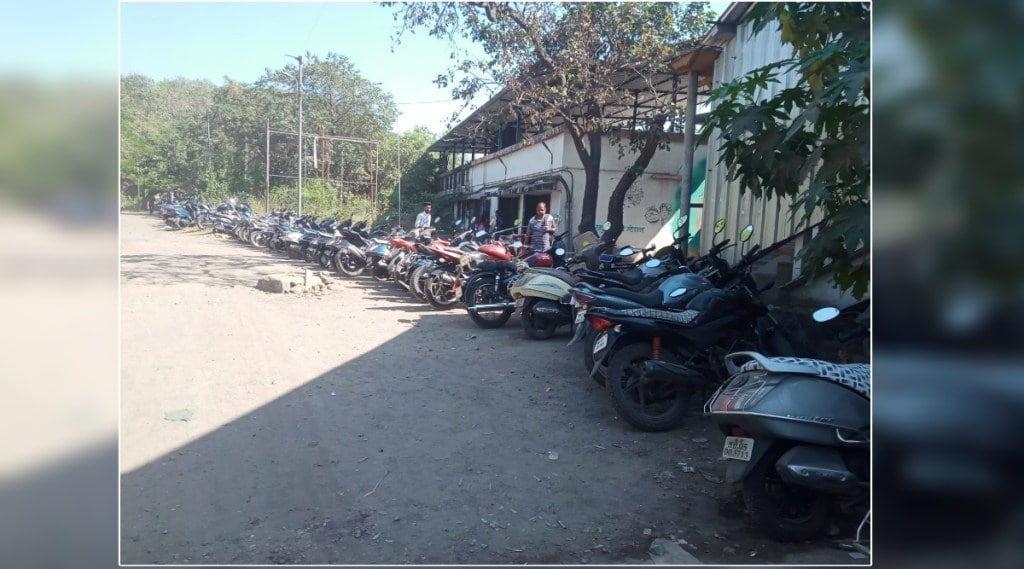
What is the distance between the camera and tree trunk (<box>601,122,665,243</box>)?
35.9ft

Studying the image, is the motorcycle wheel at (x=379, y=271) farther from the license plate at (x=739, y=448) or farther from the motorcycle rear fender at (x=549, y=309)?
the license plate at (x=739, y=448)

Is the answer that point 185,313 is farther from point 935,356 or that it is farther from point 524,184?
point 524,184

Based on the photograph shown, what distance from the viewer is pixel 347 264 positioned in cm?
1129

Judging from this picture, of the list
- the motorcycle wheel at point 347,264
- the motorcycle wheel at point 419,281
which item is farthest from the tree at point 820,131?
the motorcycle wheel at point 347,264

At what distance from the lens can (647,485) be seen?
3.64 metres

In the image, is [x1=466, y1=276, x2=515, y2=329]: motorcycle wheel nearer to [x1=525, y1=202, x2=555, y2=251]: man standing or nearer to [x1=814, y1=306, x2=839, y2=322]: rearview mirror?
[x1=525, y1=202, x2=555, y2=251]: man standing

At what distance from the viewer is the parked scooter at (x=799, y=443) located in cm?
289

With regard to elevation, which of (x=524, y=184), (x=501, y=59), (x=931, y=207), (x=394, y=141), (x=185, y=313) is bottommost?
(x=185, y=313)

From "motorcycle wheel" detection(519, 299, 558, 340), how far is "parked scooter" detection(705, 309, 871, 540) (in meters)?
3.97

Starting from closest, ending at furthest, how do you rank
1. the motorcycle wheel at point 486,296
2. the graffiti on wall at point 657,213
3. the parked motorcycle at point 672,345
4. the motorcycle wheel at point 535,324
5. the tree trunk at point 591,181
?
the parked motorcycle at point 672,345 → the motorcycle wheel at point 535,324 → the motorcycle wheel at point 486,296 → the tree trunk at point 591,181 → the graffiti on wall at point 657,213

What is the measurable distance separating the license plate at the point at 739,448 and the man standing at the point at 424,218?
7730mm

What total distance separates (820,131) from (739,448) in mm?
1608

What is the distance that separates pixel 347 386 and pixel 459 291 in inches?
150

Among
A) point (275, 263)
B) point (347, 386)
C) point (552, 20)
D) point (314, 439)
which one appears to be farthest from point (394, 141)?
point (275, 263)
